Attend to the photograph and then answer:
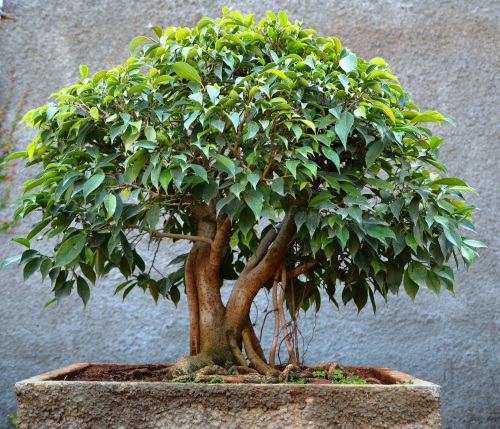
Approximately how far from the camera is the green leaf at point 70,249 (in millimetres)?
1421

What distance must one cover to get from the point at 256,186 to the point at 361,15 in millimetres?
1791

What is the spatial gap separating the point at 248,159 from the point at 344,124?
20 centimetres

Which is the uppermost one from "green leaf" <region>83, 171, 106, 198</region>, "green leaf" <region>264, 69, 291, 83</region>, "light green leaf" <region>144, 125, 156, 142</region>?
"green leaf" <region>264, 69, 291, 83</region>

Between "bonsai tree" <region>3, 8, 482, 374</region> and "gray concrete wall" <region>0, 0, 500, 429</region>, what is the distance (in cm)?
117

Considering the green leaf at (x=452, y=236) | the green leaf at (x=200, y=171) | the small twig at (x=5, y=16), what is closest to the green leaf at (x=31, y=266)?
the green leaf at (x=200, y=171)

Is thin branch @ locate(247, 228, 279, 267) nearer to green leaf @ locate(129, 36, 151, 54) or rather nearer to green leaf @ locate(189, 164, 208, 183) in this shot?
green leaf @ locate(189, 164, 208, 183)

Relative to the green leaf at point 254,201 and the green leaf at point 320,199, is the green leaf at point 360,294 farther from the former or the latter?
the green leaf at point 254,201

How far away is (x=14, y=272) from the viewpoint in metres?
2.72

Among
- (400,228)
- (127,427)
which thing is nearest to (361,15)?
(400,228)

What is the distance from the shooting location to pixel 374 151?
1.39 m

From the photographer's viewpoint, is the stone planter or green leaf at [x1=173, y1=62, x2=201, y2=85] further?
green leaf at [x1=173, y1=62, x2=201, y2=85]

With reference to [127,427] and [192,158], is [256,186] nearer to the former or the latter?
[192,158]

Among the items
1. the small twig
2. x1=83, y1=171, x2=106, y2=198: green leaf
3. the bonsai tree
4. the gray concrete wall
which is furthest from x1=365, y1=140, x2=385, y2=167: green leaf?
the small twig

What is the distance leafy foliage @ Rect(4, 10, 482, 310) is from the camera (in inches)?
52.6
